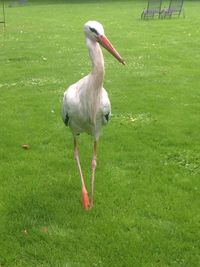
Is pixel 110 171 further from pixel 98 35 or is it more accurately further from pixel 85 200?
pixel 98 35

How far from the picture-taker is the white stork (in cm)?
591

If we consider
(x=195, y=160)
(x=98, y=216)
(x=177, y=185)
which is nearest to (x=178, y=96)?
(x=195, y=160)

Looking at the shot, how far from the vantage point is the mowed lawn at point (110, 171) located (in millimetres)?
5727

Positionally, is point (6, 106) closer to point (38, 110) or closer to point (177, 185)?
point (38, 110)

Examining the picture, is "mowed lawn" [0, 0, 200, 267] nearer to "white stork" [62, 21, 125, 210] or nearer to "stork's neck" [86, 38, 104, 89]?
"white stork" [62, 21, 125, 210]

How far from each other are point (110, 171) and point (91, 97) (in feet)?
6.33

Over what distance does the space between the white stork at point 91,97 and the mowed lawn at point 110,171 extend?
636mm

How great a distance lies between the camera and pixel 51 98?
11.8 m

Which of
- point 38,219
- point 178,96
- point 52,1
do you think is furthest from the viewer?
point 52,1

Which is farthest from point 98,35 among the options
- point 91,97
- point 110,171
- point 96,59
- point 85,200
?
point 110,171

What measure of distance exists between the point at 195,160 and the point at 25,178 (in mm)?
2911

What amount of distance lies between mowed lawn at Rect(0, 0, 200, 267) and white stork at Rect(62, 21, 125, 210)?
636mm

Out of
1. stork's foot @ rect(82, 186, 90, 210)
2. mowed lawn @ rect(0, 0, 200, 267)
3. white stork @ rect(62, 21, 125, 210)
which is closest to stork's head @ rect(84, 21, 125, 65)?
white stork @ rect(62, 21, 125, 210)

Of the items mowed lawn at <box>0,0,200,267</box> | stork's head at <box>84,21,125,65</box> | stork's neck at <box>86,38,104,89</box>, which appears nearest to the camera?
mowed lawn at <box>0,0,200,267</box>
